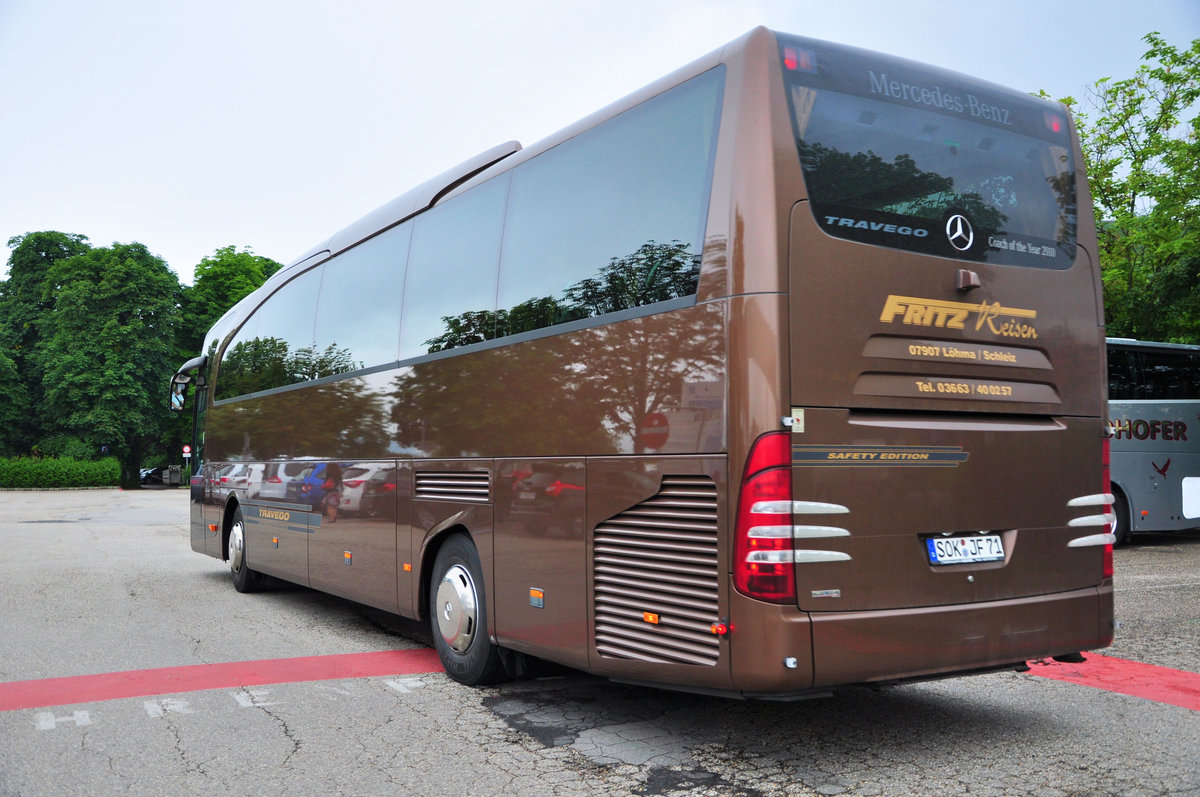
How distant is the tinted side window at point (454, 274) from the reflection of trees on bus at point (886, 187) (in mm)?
2443

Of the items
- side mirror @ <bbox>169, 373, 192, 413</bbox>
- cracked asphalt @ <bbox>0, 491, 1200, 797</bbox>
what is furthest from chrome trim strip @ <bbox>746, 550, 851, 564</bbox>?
side mirror @ <bbox>169, 373, 192, 413</bbox>

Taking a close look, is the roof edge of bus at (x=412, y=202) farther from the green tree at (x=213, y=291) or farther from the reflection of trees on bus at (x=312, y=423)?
the green tree at (x=213, y=291)

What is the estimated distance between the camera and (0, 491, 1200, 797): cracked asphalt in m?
4.54

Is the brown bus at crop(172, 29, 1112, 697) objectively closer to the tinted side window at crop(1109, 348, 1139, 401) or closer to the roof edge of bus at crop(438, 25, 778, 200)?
the roof edge of bus at crop(438, 25, 778, 200)

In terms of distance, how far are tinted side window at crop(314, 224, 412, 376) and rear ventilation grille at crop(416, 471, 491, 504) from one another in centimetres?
109

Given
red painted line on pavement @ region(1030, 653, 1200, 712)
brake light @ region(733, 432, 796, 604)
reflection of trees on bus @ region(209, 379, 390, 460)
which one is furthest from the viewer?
reflection of trees on bus @ region(209, 379, 390, 460)

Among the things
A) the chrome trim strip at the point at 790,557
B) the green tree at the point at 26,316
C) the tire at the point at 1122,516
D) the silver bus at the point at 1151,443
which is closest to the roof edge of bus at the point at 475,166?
the chrome trim strip at the point at 790,557

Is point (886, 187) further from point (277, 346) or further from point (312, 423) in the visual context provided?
point (277, 346)

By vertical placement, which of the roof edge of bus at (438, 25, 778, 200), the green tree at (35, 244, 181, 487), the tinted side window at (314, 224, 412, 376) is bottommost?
the tinted side window at (314, 224, 412, 376)

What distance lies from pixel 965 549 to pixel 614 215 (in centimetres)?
242

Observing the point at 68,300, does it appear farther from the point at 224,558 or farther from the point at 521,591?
the point at 521,591

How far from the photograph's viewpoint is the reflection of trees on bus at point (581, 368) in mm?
4789

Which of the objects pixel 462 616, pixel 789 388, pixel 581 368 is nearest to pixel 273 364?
pixel 462 616

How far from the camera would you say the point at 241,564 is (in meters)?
11.5
